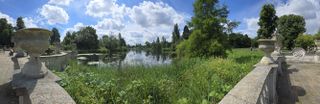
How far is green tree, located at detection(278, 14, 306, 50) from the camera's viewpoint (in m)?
44.8

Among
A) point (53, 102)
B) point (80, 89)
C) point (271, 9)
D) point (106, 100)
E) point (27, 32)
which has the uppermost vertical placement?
point (271, 9)

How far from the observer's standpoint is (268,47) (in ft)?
20.4

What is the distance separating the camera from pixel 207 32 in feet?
65.6

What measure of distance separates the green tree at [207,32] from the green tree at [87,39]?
58041 mm

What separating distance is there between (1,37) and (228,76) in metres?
57.3

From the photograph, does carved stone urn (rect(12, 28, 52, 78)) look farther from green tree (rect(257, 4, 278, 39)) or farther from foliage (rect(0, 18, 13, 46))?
foliage (rect(0, 18, 13, 46))

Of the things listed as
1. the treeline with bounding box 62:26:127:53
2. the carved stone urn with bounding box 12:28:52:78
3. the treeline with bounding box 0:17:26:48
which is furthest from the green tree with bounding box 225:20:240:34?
the treeline with bounding box 62:26:127:53

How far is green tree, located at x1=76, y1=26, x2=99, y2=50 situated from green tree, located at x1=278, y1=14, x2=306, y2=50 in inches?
2100

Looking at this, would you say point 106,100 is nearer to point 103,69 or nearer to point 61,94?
point 61,94

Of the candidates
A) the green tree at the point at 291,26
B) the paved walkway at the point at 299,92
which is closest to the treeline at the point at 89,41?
the green tree at the point at 291,26

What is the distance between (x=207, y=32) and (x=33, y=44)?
58.0ft

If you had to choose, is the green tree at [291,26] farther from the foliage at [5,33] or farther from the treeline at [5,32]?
the foliage at [5,33]

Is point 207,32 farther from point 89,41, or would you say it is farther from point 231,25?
point 89,41

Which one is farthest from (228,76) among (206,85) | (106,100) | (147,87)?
(106,100)
